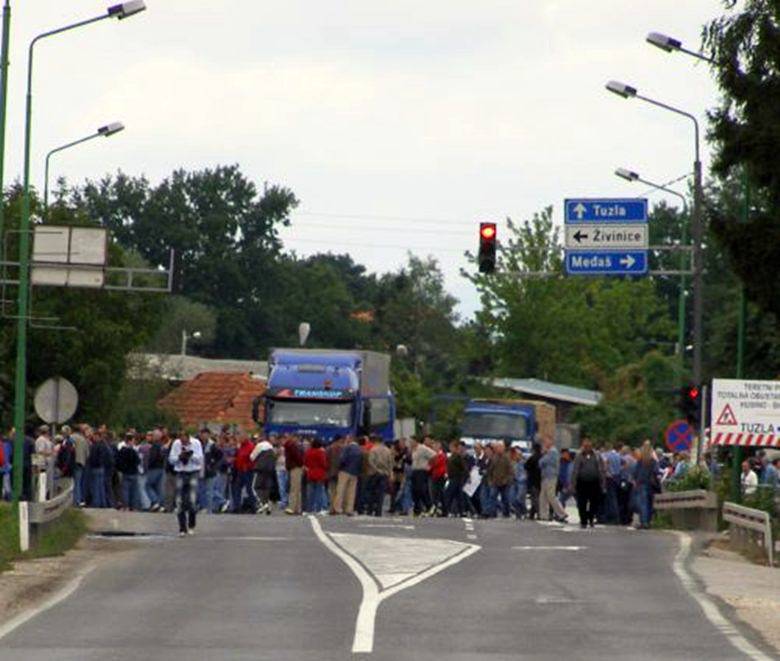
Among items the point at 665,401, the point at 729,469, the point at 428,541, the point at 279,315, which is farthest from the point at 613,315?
the point at 428,541

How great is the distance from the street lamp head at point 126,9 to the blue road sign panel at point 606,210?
1274 cm

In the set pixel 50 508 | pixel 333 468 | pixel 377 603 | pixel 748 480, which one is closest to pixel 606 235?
pixel 748 480

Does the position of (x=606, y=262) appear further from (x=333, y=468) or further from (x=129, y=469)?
(x=129, y=469)

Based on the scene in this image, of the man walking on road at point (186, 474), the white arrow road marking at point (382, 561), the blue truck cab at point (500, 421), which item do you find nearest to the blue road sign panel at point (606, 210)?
the white arrow road marking at point (382, 561)

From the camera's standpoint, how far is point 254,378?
349 feet

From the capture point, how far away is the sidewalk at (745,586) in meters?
22.4

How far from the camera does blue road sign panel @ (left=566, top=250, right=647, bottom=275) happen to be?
164ft

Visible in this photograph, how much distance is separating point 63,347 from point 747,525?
38.5 metres

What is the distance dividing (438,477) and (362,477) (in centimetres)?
188

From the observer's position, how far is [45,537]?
110 feet

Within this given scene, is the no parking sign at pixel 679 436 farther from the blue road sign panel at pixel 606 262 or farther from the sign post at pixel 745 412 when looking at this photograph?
the sign post at pixel 745 412

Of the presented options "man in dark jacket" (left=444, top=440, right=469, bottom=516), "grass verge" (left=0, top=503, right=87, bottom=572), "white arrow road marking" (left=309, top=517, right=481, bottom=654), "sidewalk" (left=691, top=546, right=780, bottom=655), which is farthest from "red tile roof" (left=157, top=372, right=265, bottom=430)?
"sidewalk" (left=691, top=546, right=780, bottom=655)

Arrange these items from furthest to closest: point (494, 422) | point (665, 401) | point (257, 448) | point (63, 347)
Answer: point (665, 401), point (494, 422), point (63, 347), point (257, 448)

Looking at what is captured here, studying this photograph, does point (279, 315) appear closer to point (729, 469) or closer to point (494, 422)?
point (494, 422)
